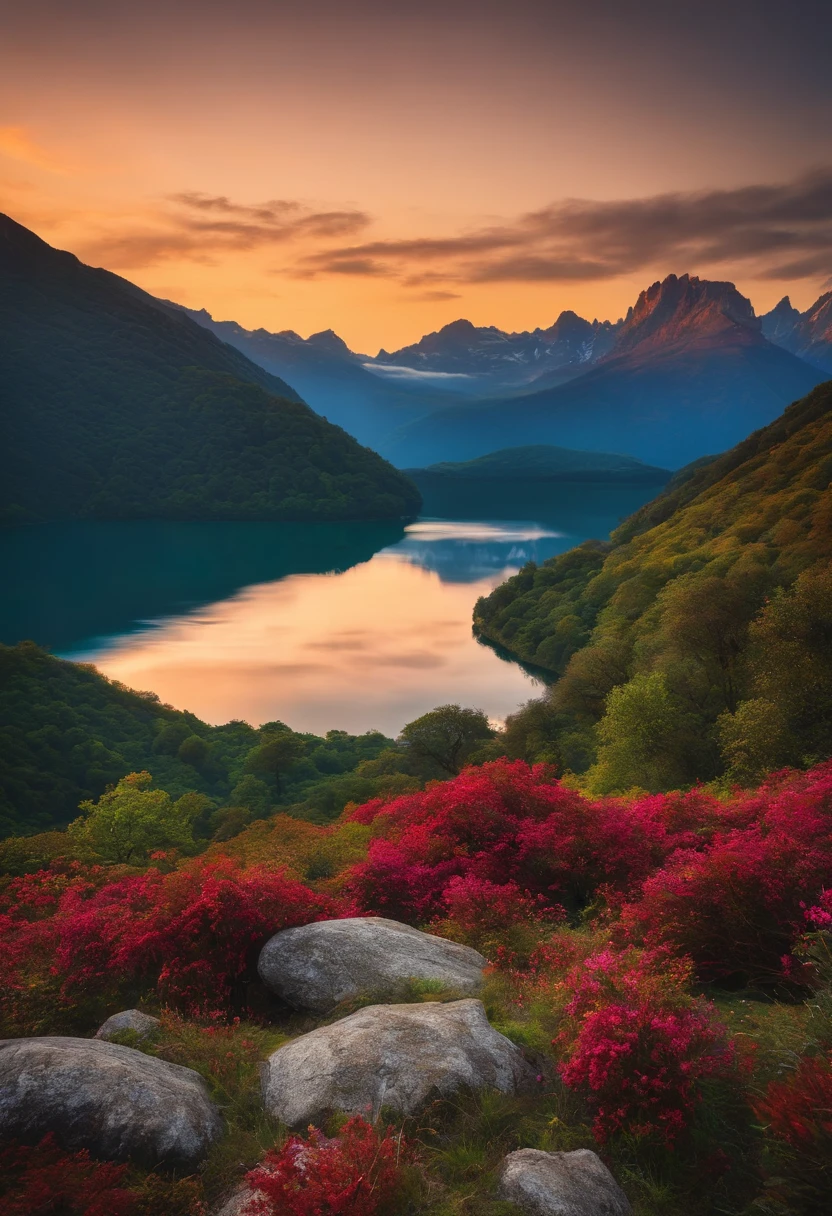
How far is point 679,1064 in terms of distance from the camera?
8.20 m

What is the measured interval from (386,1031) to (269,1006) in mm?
4028

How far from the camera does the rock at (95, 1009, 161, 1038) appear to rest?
1049 cm

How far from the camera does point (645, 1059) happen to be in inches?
328

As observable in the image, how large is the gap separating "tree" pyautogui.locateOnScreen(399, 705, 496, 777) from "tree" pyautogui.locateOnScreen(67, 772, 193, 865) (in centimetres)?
1684

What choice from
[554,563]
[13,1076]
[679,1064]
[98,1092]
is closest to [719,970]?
[679,1064]

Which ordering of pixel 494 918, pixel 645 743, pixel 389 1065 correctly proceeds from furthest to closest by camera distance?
1. pixel 645 743
2. pixel 494 918
3. pixel 389 1065

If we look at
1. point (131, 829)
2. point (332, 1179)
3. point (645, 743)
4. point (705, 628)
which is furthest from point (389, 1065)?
point (705, 628)

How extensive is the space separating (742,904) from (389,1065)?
636 centimetres

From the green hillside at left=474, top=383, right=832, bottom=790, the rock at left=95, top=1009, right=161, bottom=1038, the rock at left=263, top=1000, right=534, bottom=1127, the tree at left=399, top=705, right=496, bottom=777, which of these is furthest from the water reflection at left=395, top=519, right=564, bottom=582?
the rock at left=263, top=1000, right=534, bottom=1127

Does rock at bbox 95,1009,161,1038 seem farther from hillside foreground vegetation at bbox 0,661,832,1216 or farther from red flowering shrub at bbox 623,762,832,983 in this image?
red flowering shrub at bbox 623,762,832,983

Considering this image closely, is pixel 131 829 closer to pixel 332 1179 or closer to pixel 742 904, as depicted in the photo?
pixel 742 904

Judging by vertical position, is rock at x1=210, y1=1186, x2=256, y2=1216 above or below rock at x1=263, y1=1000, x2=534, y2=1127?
below

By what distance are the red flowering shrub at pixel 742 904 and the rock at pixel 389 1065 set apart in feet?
12.8

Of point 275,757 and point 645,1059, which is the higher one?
point 645,1059
